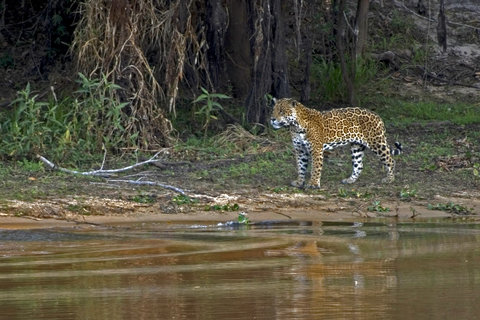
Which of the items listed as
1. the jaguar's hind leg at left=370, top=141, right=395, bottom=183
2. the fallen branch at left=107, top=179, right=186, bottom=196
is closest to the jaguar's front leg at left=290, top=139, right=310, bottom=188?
the jaguar's hind leg at left=370, top=141, right=395, bottom=183

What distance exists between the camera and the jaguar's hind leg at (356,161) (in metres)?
13.4

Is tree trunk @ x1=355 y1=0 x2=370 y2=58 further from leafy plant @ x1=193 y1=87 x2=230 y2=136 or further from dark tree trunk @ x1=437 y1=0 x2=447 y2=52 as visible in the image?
leafy plant @ x1=193 y1=87 x2=230 y2=136

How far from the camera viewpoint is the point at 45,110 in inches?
632

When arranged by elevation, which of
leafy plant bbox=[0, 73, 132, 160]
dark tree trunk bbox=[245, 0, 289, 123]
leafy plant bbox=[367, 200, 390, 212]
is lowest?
leafy plant bbox=[367, 200, 390, 212]

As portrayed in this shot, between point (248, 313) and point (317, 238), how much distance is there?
3.51 m

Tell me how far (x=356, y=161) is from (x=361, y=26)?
5570mm

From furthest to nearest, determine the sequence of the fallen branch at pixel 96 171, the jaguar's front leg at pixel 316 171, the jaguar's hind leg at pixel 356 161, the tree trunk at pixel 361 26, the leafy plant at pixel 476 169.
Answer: the tree trunk at pixel 361 26 < the leafy plant at pixel 476 169 < the jaguar's hind leg at pixel 356 161 < the jaguar's front leg at pixel 316 171 < the fallen branch at pixel 96 171

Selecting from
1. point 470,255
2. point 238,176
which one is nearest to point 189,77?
point 238,176

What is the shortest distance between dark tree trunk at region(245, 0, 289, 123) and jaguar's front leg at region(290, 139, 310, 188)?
8.37 ft

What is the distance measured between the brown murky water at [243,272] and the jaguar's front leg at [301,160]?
190 cm

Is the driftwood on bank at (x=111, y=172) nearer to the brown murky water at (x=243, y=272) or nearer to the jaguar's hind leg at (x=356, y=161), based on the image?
the brown murky water at (x=243, y=272)

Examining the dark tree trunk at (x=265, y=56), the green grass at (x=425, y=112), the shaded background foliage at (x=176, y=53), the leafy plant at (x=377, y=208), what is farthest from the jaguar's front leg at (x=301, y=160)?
the green grass at (x=425, y=112)

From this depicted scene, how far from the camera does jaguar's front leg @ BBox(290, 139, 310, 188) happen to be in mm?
13102

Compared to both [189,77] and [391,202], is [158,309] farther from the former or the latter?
[189,77]
